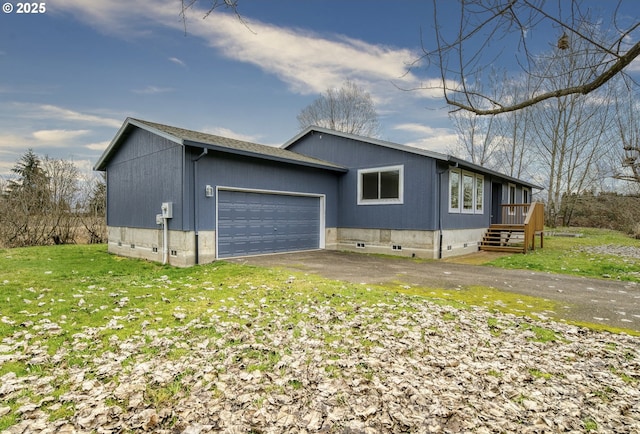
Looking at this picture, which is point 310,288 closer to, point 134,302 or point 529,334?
point 134,302

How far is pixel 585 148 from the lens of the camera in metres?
24.2

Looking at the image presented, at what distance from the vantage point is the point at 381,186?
11891 mm

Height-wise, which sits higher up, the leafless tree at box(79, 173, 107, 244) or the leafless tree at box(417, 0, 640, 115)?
the leafless tree at box(417, 0, 640, 115)

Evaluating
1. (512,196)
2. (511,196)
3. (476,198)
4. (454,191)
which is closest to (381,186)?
(454,191)


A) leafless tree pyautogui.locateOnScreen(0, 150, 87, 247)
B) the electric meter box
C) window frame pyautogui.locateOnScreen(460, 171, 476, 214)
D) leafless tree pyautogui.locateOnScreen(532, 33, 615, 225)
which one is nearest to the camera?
the electric meter box

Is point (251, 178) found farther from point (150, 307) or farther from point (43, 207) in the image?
point (43, 207)

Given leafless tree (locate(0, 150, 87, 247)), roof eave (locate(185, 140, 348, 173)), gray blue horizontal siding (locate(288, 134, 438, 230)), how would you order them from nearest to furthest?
roof eave (locate(185, 140, 348, 173)) → gray blue horizontal siding (locate(288, 134, 438, 230)) → leafless tree (locate(0, 150, 87, 247))

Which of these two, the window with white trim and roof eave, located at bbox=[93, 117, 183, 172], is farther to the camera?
the window with white trim

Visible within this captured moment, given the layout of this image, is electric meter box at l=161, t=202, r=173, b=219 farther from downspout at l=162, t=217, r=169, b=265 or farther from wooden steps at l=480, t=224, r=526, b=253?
wooden steps at l=480, t=224, r=526, b=253

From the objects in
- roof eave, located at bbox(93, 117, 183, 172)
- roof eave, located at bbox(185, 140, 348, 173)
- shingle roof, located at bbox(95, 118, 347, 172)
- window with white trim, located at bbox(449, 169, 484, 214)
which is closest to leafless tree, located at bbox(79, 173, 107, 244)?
roof eave, located at bbox(93, 117, 183, 172)

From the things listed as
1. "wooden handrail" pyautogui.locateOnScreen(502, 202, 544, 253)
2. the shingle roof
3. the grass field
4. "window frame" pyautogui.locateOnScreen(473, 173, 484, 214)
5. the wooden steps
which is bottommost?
the grass field

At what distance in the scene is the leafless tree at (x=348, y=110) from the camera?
87.1 ft

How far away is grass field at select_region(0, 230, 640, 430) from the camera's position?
3.15 meters

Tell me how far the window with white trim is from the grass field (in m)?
4.18
